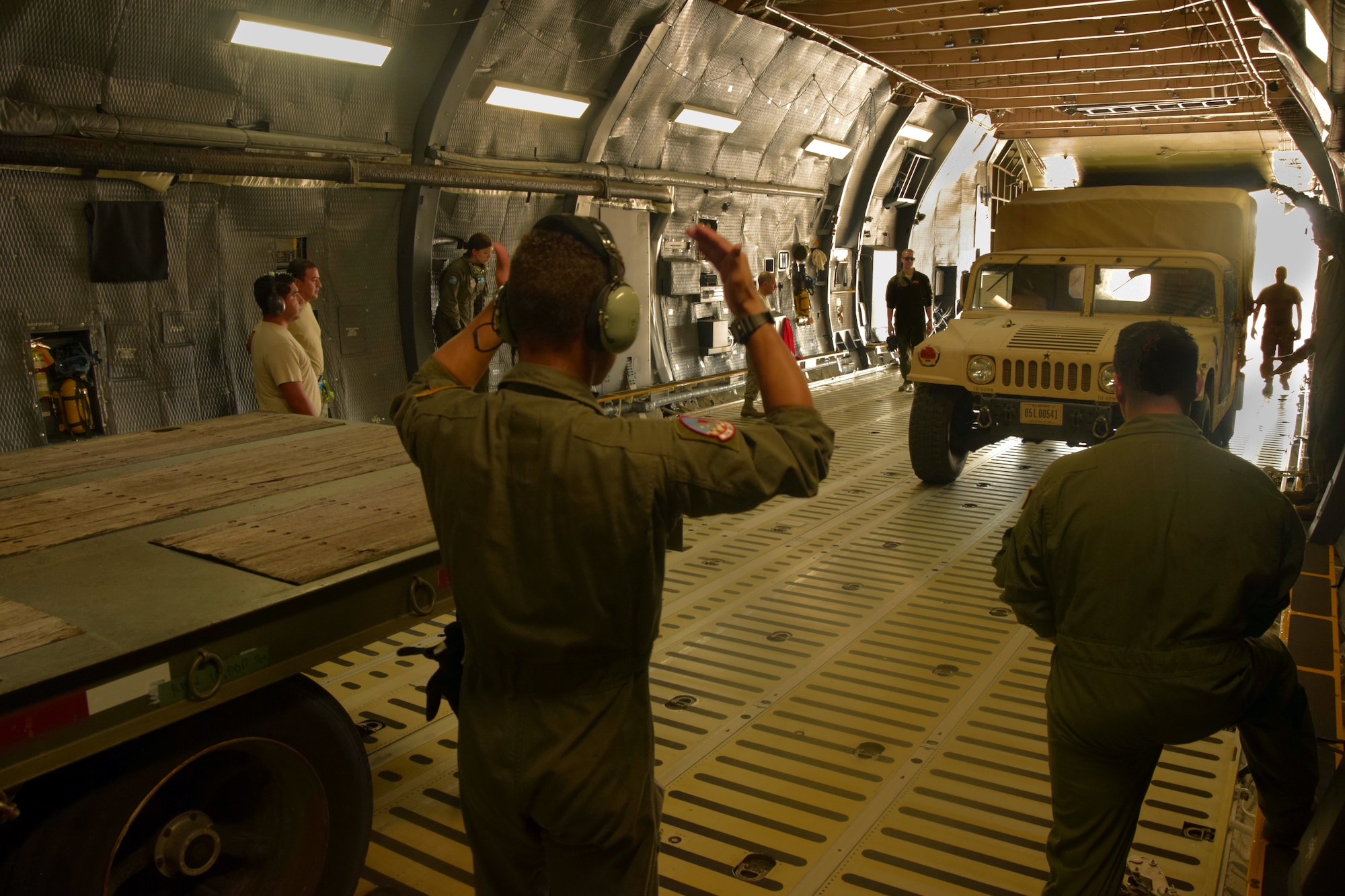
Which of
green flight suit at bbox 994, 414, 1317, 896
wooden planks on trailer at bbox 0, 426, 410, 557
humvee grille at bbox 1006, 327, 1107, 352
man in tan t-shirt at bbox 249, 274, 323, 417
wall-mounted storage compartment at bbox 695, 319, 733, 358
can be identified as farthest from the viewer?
wall-mounted storage compartment at bbox 695, 319, 733, 358

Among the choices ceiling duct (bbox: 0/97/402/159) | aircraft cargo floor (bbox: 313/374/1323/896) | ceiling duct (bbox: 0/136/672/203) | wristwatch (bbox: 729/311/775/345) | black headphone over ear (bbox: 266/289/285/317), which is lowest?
aircraft cargo floor (bbox: 313/374/1323/896)

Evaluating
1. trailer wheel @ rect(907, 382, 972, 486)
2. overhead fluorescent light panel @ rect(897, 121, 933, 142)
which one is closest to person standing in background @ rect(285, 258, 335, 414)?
trailer wheel @ rect(907, 382, 972, 486)

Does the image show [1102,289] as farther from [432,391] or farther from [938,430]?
[432,391]

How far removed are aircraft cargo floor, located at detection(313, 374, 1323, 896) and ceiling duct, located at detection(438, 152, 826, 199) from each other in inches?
173

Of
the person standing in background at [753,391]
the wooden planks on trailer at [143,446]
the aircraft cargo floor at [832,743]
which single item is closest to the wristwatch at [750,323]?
the aircraft cargo floor at [832,743]

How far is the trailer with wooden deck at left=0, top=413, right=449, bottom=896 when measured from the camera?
1.98 metres

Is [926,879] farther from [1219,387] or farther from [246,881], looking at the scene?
[1219,387]

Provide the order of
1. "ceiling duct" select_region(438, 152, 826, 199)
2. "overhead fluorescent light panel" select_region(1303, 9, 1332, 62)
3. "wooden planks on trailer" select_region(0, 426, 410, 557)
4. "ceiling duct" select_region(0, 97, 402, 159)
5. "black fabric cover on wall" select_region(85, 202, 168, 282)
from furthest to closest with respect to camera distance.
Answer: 1. "ceiling duct" select_region(438, 152, 826, 199)
2. "black fabric cover on wall" select_region(85, 202, 168, 282)
3. "ceiling duct" select_region(0, 97, 402, 159)
4. "overhead fluorescent light panel" select_region(1303, 9, 1332, 62)
5. "wooden planks on trailer" select_region(0, 426, 410, 557)

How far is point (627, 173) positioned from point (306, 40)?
413cm

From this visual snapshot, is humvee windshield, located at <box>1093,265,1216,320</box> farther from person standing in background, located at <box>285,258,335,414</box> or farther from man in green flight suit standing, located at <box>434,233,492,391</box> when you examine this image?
person standing in background, located at <box>285,258,335,414</box>

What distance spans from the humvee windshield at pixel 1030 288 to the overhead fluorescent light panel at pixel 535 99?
4.10 m

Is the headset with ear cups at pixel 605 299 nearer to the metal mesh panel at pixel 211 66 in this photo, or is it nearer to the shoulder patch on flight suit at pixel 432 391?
the shoulder patch on flight suit at pixel 432 391

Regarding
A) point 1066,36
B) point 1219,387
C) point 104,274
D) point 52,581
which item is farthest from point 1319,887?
point 1066,36

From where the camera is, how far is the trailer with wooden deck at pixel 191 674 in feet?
6.50
